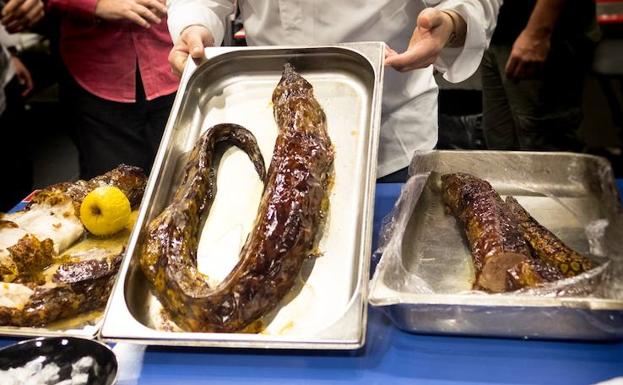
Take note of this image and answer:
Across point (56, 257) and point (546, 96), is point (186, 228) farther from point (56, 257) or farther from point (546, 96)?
point (546, 96)

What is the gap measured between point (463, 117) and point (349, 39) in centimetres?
196

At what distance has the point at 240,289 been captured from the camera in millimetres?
1557

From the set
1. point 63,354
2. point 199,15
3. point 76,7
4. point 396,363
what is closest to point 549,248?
point 396,363

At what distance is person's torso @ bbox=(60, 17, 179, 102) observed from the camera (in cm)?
322

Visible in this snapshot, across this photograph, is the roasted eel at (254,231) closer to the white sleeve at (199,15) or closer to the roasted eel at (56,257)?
the roasted eel at (56,257)

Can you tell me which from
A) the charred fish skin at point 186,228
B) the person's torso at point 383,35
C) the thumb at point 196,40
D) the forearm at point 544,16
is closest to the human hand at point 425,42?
the person's torso at point 383,35

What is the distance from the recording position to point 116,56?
3.26m

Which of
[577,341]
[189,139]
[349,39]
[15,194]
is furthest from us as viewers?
[15,194]

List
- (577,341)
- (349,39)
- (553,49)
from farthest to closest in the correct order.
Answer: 1. (553,49)
2. (349,39)
3. (577,341)

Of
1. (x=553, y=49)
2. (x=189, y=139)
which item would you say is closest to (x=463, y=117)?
(x=553, y=49)

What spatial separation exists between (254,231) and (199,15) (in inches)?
44.7

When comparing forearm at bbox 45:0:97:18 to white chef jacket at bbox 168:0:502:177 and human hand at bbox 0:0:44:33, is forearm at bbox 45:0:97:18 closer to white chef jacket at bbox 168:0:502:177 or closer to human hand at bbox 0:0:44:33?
human hand at bbox 0:0:44:33

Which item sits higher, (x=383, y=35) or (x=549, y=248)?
(x=383, y=35)

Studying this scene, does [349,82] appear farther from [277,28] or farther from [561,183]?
[561,183]
